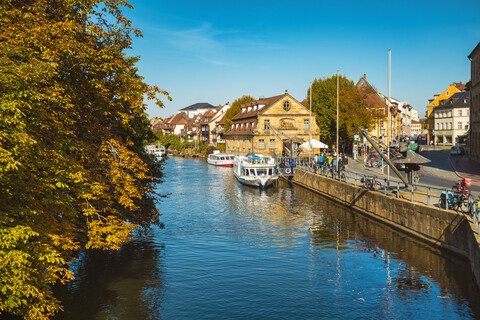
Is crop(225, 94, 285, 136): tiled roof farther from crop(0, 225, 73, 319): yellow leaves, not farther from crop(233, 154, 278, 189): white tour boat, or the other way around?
crop(0, 225, 73, 319): yellow leaves

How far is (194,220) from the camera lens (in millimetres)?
31047

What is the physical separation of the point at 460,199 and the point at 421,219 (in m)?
3.24

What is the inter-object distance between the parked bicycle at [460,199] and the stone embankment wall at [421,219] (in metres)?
0.40

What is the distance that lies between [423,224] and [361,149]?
49354 millimetres

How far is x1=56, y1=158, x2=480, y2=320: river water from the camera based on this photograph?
1517 cm

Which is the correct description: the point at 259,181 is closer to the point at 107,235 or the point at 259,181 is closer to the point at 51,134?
the point at 107,235

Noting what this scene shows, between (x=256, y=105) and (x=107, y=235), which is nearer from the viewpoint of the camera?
(x=107, y=235)

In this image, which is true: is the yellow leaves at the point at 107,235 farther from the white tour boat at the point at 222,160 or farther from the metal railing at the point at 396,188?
the white tour boat at the point at 222,160

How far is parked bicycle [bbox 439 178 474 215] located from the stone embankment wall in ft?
1.32

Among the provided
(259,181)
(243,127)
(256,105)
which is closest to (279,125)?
(256,105)

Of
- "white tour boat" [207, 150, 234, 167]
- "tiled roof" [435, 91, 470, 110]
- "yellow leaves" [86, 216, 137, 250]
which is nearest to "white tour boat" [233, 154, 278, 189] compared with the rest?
"white tour boat" [207, 150, 234, 167]

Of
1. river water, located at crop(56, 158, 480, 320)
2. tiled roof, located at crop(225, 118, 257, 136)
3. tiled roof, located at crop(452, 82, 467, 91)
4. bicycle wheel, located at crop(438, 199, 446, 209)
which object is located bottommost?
river water, located at crop(56, 158, 480, 320)

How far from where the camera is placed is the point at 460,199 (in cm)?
1966

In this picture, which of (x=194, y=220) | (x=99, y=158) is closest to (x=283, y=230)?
(x=194, y=220)
